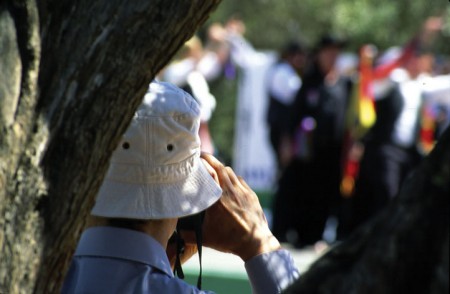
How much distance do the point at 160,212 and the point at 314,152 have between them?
11.8m

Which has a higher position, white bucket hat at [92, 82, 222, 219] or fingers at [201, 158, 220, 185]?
white bucket hat at [92, 82, 222, 219]

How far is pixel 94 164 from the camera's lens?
2.12 metres

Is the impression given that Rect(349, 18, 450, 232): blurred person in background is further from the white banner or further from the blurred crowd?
the white banner

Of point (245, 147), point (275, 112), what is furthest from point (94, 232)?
point (245, 147)

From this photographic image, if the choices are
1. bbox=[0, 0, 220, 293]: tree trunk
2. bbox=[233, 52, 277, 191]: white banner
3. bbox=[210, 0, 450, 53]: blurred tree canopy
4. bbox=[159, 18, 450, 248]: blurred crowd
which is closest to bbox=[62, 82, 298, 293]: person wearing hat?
bbox=[0, 0, 220, 293]: tree trunk

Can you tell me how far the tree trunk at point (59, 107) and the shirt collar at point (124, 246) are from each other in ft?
2.68

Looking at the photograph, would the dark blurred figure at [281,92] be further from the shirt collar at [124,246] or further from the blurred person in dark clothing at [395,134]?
the shirt collar at [124,246]

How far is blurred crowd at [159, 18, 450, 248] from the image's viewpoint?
44.1ft

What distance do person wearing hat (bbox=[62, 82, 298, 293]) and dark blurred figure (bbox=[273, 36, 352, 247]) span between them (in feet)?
36.6

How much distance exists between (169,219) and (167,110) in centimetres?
28

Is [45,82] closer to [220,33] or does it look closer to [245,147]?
[220,33]

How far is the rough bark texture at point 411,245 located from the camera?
170 cm

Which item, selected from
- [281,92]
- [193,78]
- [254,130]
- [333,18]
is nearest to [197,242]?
[193,78]

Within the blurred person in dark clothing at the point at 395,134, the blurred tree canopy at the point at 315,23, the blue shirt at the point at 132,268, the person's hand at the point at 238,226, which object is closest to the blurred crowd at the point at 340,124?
the blurred person in dark clothing at the point at 395,134
